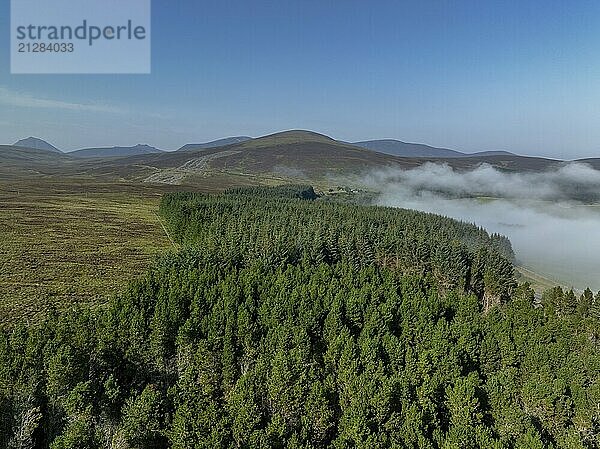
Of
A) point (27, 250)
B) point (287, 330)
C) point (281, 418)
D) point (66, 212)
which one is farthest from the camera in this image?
point (66, 212)

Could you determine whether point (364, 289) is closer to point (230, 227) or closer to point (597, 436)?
point (597, 436)

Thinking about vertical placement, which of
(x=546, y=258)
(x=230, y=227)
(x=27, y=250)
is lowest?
(x=546, y=258)

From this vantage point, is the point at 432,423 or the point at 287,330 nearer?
the point at 432,423

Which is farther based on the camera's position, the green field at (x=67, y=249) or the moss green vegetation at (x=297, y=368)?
the green field at (x=67, y=249)

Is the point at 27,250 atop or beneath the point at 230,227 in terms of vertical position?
beneath

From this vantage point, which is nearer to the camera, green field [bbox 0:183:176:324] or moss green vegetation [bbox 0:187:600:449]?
moss green vegetation [bbox 0:187:600:449]

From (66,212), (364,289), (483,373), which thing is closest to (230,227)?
(364,289)

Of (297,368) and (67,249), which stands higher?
(67,249)

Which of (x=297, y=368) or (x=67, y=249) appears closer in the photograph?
(x=297, y=368)
